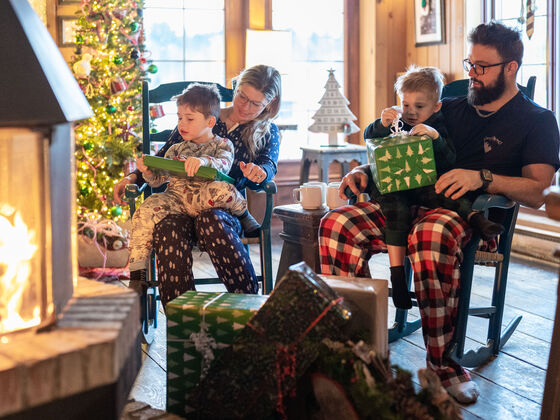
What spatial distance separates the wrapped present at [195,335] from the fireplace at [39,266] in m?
0.29

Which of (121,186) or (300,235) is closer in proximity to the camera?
(121,186)

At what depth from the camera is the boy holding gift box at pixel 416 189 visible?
7.40 feet

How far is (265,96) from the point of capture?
2.68 metres

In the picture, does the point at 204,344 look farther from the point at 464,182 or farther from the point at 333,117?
the point at 333,117

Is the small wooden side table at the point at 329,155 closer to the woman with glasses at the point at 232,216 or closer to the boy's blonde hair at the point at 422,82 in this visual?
the woman with glasses at the point at 232,216

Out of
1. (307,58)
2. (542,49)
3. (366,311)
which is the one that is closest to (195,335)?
(366,311)

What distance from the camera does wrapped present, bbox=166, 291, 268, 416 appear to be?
179cm

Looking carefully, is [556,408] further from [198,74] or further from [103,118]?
[198,74]

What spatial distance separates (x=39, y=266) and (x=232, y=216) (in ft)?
3.72

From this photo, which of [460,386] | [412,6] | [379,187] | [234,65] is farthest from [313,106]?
[460,386]

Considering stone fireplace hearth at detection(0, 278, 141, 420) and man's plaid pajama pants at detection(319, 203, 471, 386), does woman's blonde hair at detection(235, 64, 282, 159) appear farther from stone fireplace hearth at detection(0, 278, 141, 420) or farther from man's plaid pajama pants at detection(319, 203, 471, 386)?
Result: stone fireplace hearth at detection(0, 278, 141, 420)

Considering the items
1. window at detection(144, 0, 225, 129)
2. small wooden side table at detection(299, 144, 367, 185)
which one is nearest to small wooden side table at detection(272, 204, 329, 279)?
small wooden side table at detection(299, 144, 367, 185)

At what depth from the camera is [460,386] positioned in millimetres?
2133

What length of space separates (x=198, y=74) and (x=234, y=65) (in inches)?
10.3
